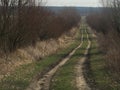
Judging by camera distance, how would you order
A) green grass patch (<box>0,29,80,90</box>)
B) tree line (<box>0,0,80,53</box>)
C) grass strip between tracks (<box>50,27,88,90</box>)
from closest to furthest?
grass strip between tracks (<box>50,27,88,90</box>)
green grass patch (<box>0,29,80,90</box>)
tree line (<box>0,0,80,53</box>)

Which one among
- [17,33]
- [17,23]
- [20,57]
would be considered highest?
[17,23]

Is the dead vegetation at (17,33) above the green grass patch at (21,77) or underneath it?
above

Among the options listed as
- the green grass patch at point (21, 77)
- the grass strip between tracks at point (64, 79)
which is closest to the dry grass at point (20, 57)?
the green grass patch at point (21, 77)

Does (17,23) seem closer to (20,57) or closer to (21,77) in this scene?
(20,57)

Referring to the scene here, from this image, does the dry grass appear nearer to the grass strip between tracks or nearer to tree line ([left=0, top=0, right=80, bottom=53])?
tree line ([left=0, top=0, right=80, bottom=53])

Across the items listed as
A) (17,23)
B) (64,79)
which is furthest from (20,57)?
→ (64,79)

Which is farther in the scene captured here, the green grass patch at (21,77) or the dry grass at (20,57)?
the dry grass at (20,57)

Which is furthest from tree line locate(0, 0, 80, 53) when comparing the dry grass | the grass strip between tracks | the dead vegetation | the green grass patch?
the grass strip between tracks

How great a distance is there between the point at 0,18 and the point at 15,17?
176cm

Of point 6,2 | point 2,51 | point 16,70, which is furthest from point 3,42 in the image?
point 16,70

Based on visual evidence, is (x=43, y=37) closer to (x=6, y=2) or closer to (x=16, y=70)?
(x=6, y=2)

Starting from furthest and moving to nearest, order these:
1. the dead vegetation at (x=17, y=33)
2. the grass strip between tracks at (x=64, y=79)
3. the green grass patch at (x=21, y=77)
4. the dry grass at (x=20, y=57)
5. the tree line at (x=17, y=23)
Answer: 1. the tree line at (x=17, y=23)
2. the dead vegetation at (x=17, y=33)
3. the dry grass at (x=20, y=57)
4. the green grass patch at (x=21, y=77)
5. the grass strip between tracks at (x=64, y=79)

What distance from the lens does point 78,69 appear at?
20.4 meters

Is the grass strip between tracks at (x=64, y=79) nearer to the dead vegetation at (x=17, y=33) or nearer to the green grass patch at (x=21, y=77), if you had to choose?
the green grass patch at (x=21, y=77)
